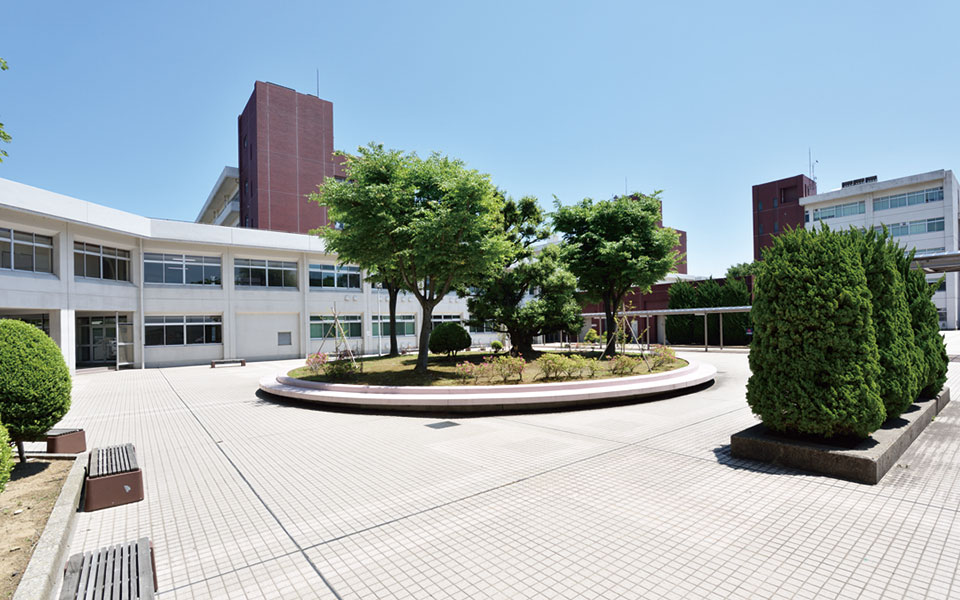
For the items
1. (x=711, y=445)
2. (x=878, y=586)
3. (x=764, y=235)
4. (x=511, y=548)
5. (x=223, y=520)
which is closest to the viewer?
(x=878, y=586)

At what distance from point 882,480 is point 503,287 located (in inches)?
527

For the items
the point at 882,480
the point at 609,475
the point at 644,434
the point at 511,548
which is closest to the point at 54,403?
the point at 511,548

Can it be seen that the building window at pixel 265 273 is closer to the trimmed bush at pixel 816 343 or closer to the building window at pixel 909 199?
the trimmed bush at pixel 816 343

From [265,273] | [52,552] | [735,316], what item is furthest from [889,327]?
[735,316]

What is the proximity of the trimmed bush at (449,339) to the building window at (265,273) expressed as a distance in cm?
1479

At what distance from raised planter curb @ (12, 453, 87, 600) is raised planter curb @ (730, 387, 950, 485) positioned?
735 centimetres

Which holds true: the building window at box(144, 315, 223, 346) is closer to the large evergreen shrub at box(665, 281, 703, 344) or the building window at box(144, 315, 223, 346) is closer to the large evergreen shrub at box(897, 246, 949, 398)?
the large evergreen shrub at box(897, 246, 949, 398)

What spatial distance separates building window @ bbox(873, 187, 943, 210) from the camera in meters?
49.1

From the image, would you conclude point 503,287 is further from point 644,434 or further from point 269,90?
point 269,90

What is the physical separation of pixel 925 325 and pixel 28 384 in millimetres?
14012

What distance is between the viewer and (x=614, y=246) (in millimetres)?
19172

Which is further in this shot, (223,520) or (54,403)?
(54,403)

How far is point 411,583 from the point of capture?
356cm

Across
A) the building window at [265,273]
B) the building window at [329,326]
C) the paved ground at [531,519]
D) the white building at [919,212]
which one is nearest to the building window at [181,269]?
the building window at [265,273]
